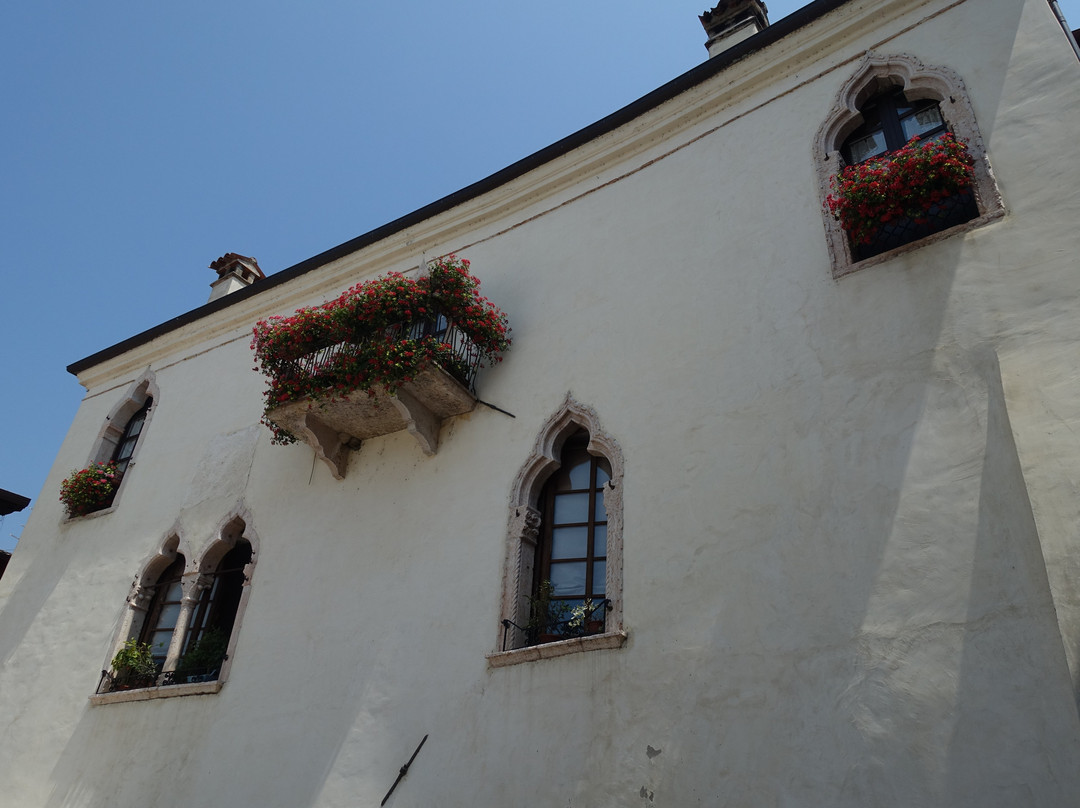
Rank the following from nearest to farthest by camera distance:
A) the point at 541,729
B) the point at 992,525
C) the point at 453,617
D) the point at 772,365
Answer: the point at 992,525
the point at 541,729
the point at 772,365
the point at 453,617

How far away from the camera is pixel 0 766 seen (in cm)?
1048

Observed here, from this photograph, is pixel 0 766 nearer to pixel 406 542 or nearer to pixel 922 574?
pixel 406 542

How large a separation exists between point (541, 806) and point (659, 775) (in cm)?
97

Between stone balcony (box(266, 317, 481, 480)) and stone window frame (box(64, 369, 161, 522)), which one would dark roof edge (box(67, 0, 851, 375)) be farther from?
stone balcony (box(266, 317, 481, 480))

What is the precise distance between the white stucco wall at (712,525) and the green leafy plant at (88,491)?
136cm

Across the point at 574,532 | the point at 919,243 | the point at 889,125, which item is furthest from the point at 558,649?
the point at 889,125

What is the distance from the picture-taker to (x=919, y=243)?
707cm

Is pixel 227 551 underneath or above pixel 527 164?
underneath

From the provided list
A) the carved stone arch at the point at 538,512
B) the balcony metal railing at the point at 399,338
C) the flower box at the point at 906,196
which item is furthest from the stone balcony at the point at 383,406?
the flower box at the point at 906,196

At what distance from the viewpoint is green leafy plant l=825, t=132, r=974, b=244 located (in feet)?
22.9

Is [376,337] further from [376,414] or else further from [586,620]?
[586,620]

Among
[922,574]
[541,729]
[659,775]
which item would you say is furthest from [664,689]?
[922,574]

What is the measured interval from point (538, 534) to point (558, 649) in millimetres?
1354

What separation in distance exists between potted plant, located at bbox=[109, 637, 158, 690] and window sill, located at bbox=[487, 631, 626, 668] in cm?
484
